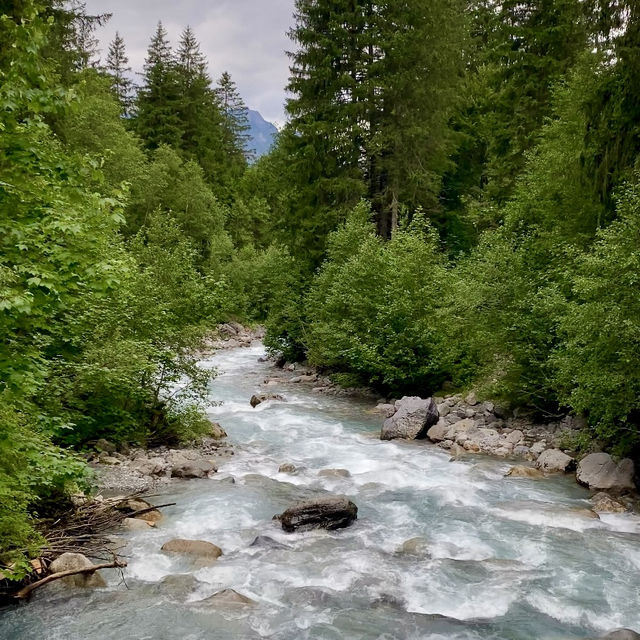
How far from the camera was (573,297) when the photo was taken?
50.3 ft

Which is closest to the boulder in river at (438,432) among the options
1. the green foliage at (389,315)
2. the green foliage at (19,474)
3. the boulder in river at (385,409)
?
the boulder in river at (385,409)

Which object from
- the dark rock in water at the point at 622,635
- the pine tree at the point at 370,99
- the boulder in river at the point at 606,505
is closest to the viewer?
the dark rock in water at the point at 622,635

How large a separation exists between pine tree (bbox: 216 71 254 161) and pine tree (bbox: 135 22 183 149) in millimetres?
11087

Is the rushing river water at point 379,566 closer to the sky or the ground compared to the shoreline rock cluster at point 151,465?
closer to the ground

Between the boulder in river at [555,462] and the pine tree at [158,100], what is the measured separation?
4477 cm

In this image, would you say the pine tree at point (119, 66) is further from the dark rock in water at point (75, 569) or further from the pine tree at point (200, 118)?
the dark rock in water at point (75, 569)

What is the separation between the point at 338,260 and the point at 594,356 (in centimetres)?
1484

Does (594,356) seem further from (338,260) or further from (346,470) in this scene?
(338,260)

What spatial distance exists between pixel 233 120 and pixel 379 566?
64295 millimetres

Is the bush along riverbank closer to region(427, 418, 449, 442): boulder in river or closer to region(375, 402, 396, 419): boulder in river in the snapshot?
region(427, 418, 449, 442): boulder in river

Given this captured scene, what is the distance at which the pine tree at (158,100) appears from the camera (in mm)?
50406

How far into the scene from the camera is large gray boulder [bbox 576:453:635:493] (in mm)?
11617

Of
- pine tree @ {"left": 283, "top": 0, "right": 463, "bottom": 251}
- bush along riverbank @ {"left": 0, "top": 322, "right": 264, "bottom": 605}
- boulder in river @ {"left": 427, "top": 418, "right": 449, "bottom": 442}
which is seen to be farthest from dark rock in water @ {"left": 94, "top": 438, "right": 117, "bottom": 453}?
pine tree @ {"left": 283, "top": 0, "right": 463, "bottom": 251}

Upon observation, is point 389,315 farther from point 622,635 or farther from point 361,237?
point 622,635
